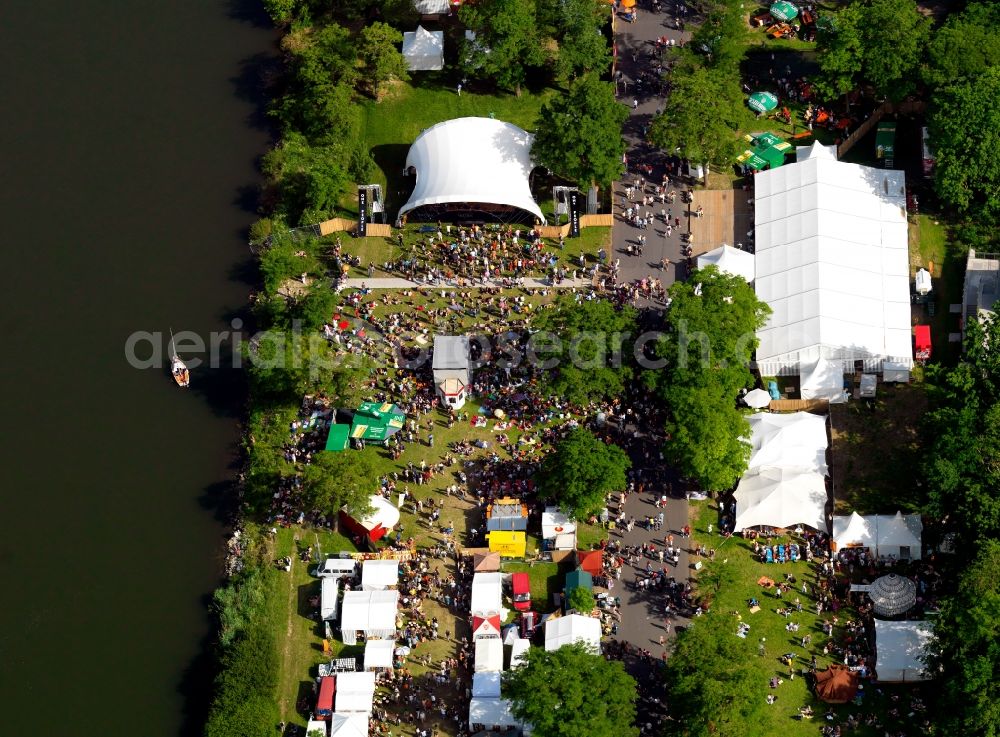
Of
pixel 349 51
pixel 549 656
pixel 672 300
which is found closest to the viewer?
pixel 549 656

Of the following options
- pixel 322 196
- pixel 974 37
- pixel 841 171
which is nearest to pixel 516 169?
pixel 322 196

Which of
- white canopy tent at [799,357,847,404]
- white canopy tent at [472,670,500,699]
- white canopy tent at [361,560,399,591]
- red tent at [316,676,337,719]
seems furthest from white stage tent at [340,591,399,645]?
white canopy tent at [799,357,847,404]

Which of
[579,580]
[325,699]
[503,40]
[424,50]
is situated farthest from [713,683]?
[424,50]

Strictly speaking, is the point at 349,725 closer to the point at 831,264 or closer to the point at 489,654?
the point at 489,654

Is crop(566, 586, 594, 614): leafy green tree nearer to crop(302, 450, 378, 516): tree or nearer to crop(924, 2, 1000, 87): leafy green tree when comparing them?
crop(302, 450, 378, 516): tree

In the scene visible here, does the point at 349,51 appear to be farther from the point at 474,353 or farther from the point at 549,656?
the point at 549,656

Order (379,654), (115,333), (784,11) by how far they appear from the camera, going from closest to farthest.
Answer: (379,654), (115,333), (784,11)

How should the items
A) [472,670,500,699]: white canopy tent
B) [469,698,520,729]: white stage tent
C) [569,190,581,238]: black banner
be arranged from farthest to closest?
1. [569,190,581,238]: black banner
2. [472,670,500,699]: white canopy tent
3. [469,698,520,729]: white stage tent
